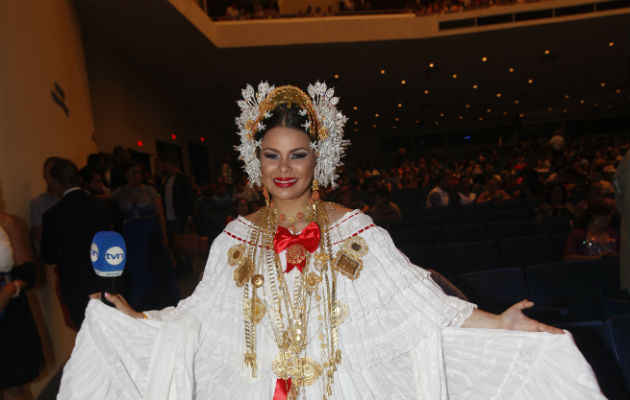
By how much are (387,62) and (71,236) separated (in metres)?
13.0

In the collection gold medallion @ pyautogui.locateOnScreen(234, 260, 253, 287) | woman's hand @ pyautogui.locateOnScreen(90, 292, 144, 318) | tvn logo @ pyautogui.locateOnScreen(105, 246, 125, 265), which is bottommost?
woman's hand @ pyautogui.locateOnScreen(90, 292, 144, 318)

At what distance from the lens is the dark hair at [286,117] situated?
1.81 metres

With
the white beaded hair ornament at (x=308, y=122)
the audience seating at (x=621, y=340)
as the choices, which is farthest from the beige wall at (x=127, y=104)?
the audience seating at (x=621, y=340)

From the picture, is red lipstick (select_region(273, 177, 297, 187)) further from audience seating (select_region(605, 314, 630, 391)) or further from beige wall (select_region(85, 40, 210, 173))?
beige wall (select_region(85, 40, 210, 173))

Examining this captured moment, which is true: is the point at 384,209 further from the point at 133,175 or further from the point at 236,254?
the point at 236,254

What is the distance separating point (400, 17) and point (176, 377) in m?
12.7

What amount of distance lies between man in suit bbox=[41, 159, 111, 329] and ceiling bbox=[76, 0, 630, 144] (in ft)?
20.1

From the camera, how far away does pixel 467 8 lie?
12.5 metres

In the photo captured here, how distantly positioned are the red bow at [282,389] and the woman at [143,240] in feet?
11.5

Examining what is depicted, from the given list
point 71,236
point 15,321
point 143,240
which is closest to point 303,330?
point 15,321

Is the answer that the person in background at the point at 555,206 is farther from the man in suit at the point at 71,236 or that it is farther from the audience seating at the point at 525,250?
the man in suit at the point at 71,236

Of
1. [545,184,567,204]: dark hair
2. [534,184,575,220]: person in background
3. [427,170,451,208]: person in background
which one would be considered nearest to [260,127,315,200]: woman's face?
[534,184,575,220]: person in background

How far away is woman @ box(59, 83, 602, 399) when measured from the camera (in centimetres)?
157

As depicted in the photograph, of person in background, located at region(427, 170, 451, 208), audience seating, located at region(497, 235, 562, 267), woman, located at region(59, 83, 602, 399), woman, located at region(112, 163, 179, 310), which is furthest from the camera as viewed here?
person in background, located at region(427, 170, 451, 208)
